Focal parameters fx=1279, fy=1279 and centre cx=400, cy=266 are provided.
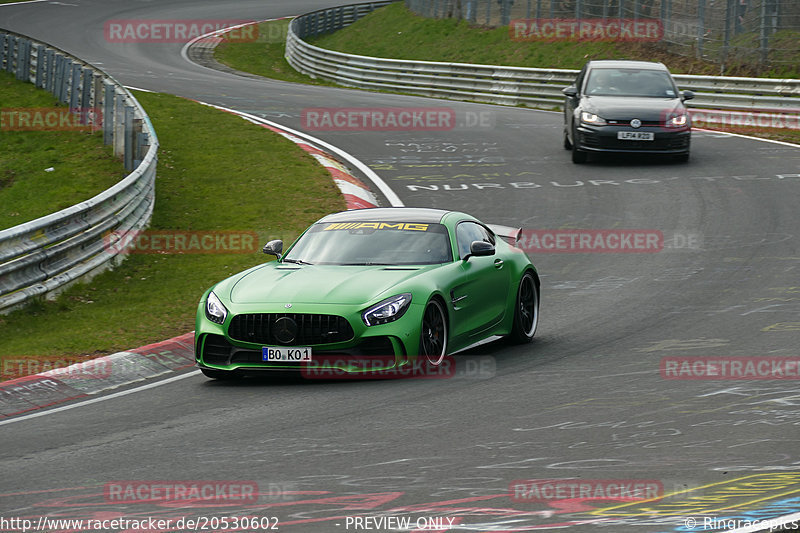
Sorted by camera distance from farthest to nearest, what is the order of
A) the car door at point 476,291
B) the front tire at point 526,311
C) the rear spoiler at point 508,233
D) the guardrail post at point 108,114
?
1. the guardrail post at point 108,114
2. the rear spoiler at point 508,233
3. the front tire at point 526,311
4. the car door at point 476,291

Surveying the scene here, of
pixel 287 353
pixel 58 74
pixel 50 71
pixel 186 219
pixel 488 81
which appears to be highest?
pixel 287 353

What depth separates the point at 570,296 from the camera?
13539 mm

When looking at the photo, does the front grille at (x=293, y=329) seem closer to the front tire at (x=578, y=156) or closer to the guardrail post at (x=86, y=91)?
the front tire at (x=578, y=156)

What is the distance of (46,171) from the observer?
2162cm

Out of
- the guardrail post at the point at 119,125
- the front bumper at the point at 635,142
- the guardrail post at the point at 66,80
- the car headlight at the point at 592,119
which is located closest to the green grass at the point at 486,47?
the front bumper at the point at 635,142

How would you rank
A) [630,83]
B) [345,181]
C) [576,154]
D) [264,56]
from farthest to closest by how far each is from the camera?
[264,56]
[630,83]
[576,154]
[345,181]

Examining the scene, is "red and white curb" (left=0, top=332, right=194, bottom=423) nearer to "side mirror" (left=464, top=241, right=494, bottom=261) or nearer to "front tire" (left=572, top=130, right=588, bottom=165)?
"side mirror" (left=464, top=241, right=494, bottom=261)

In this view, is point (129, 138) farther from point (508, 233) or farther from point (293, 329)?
point (293, 329)

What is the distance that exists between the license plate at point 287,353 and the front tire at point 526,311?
2.42 metres

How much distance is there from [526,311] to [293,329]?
2818 mm

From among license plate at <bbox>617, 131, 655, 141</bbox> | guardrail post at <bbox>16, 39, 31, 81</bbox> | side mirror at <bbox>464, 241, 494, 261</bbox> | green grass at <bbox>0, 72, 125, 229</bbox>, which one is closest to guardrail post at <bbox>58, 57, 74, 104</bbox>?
green grass at <bbox>0, 72, 125, 229</bbox>

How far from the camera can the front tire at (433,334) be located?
998 cm

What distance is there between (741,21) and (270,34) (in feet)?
90.0

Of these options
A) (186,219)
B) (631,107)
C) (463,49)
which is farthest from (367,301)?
(463,49)
